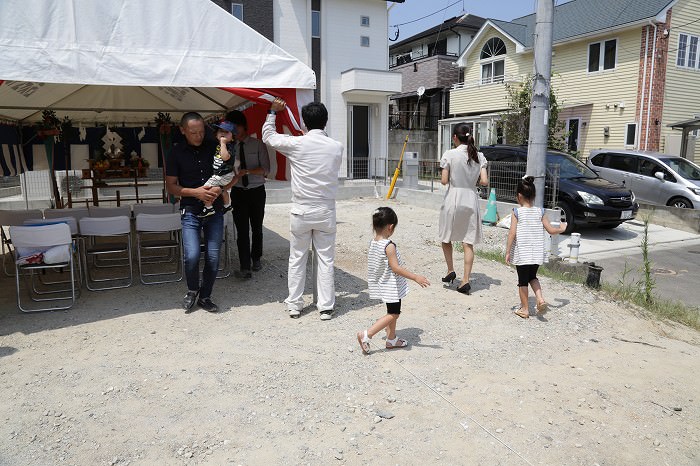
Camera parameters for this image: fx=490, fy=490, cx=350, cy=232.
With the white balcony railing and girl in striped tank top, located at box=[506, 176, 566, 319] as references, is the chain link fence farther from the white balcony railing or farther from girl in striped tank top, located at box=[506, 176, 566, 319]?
the white balcony railing

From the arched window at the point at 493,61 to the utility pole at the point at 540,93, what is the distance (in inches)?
635

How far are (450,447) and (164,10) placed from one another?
4.39 metres

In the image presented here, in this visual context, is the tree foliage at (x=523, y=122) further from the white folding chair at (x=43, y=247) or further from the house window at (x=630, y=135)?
the white folding chair at (x=43, y=247)

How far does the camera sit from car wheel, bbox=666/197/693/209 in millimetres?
11273

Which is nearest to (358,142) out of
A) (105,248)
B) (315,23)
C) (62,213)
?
(315,23)

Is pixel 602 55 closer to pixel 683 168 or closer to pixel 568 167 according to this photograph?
pixel 683 168

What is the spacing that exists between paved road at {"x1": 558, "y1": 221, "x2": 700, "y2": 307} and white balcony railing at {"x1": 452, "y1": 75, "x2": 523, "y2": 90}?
11.7 meters

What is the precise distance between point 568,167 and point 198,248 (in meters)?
8.74

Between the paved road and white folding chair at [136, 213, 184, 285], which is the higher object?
white folding chair at [136, 213, 184, 285]

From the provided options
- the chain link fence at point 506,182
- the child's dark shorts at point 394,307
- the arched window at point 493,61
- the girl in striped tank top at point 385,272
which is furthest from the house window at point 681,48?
the child's dark shorts at point 394,307

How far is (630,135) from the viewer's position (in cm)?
1762

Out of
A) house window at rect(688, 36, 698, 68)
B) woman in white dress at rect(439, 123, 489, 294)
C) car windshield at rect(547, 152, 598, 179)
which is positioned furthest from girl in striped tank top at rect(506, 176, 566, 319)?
house window at rect(688, 36, 698, 68)

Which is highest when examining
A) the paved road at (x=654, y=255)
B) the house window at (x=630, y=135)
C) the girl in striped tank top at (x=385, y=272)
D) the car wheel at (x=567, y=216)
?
the house window at (x=630, y=135)

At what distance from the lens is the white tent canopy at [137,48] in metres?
4.05
